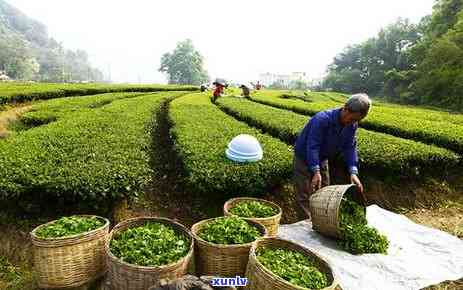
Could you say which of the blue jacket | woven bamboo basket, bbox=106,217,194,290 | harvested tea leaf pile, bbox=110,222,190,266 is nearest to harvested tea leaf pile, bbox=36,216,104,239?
harvested tea leaf pile, bbox=110,222,190,266

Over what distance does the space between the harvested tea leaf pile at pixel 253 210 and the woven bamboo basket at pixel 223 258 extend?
1011 mm

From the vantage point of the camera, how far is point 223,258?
3703 mm

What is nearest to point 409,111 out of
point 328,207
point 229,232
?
point 328,207

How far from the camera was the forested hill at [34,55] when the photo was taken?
271 feet

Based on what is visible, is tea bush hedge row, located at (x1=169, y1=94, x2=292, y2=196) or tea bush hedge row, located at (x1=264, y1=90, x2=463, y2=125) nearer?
tea bush hedge row, located at (x1=169, y1=94, x2=292, y2=196)

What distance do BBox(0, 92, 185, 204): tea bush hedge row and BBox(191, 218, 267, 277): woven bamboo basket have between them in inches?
73.5

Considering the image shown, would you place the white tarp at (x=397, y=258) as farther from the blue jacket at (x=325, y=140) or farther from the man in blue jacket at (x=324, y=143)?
the blue jacket at (x=325, y=140)

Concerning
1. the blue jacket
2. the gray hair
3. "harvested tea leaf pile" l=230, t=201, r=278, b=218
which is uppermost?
the gray hair

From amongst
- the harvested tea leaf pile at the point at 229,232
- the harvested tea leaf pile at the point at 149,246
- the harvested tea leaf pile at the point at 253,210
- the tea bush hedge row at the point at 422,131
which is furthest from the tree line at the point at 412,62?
the harvested tea leaf pile at the point at 149,246

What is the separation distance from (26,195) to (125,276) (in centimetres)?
241

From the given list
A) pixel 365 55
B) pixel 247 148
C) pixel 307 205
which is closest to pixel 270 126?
pixel 247 148

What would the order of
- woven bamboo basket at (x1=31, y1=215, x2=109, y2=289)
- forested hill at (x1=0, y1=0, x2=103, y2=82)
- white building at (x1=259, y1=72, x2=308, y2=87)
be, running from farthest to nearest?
white building at (x1=259, y1=72, x2=308, y2=87)
forested hill at (x1=0, y1=0, x2=103, y2=82)
woven bamboo basket at (x1=31, y1=215, x2=109, y2=289)

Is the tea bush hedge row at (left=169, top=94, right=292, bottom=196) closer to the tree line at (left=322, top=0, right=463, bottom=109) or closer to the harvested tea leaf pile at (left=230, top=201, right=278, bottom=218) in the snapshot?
the harvested tea leaf pile at (left=230, top=201, right=278, bottom=218)

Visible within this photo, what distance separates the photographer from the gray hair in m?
4.43
